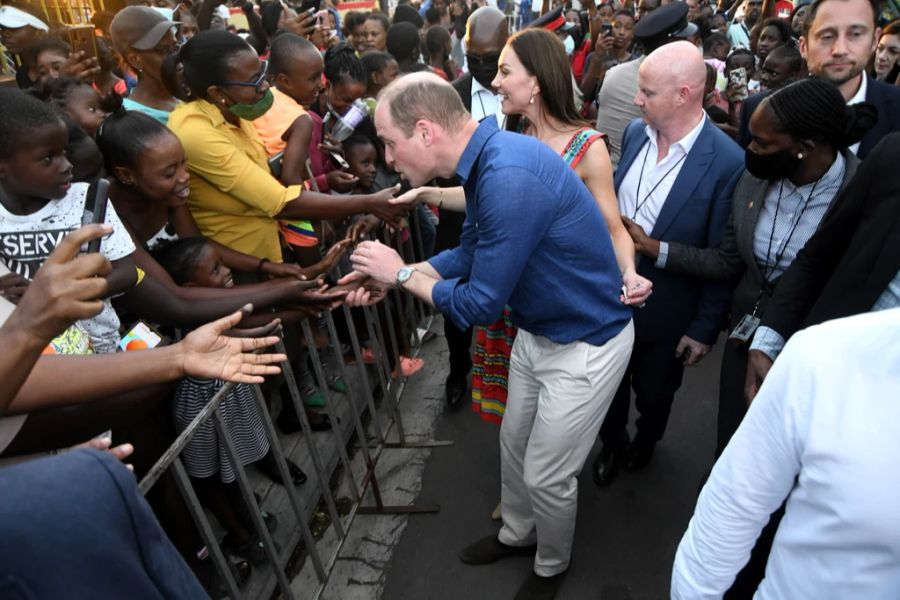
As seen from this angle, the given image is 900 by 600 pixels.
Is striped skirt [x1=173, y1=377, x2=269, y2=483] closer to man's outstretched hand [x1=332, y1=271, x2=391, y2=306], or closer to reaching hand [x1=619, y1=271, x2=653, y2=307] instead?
man's outstretched hand [x1=332, y1=271, x2=391, y2=306]

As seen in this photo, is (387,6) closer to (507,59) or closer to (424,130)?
(507,59)

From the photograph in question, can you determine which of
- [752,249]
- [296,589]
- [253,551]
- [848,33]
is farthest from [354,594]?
[848,33]

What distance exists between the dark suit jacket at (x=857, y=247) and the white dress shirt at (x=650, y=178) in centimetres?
84

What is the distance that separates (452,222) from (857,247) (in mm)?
2395

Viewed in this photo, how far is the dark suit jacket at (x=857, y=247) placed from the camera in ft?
5.92

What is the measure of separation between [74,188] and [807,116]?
2.77 metres

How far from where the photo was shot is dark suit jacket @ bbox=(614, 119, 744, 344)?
281 centimetres

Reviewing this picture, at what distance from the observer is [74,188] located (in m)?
2.24

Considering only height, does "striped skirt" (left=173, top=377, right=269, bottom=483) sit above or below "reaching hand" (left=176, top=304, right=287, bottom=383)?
below

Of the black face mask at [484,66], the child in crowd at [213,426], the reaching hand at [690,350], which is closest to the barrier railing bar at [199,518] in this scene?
the child in crowd at [213,426]

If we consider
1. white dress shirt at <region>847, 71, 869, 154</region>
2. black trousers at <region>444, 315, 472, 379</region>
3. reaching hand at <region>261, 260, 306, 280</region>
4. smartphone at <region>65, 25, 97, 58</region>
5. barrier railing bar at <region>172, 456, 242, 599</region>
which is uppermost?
smartphone at <region>65, 25, 97, 58</region>

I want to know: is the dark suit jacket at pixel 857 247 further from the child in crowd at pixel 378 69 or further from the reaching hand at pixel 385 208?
the child in crowd at pixel 378 69

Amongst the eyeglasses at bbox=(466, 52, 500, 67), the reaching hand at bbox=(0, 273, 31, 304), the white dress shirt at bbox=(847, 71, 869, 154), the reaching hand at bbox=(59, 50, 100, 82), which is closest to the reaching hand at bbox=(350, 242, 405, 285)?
the reaching hand at bbox=(0, 273, 31, 304)

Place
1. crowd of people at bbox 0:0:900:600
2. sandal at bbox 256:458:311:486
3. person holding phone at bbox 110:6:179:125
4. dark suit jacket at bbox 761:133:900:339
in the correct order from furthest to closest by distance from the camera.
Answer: person holding phone at bbox 110:6:179:125 → sandal at bbox 256:458:311:486 → dark suit jacket at bbox 761:133:900:339 → crowd of people at bbox 0:0:900:600
